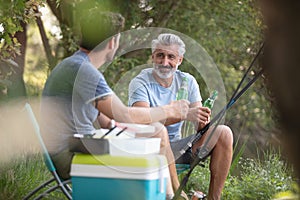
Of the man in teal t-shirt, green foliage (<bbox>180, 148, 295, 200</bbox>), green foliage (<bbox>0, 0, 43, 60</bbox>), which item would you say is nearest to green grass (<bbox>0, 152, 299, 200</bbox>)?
green foliage (<bbox>180, 148, 295, 200</bbox>)

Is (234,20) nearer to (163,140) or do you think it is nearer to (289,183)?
(289,183)

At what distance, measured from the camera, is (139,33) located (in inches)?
238

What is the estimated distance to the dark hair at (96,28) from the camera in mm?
2922

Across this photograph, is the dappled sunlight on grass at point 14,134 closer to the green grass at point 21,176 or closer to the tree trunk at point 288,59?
the green grass at point 21,176

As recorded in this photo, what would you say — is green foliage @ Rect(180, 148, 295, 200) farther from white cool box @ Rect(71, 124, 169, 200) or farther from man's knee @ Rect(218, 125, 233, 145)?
white cool box @ Rect(71, 124, 169, 200)

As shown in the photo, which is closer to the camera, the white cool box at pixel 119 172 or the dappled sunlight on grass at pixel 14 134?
the white cool box at pixel 119 172

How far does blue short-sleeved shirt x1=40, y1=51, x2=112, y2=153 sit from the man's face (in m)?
0.70

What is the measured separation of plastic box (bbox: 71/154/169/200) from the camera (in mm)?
2625

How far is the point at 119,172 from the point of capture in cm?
263

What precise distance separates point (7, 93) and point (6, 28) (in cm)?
160

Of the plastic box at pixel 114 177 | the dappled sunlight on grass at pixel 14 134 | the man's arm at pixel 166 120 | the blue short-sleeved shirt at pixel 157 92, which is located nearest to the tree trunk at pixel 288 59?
the plastic box at pixel 114 177

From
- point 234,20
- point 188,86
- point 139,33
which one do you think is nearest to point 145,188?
point 188,86

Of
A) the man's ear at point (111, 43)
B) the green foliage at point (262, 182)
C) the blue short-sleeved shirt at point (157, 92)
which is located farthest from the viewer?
the green foliage at point (262, 182)

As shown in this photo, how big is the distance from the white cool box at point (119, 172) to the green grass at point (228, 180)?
2.94 ft
